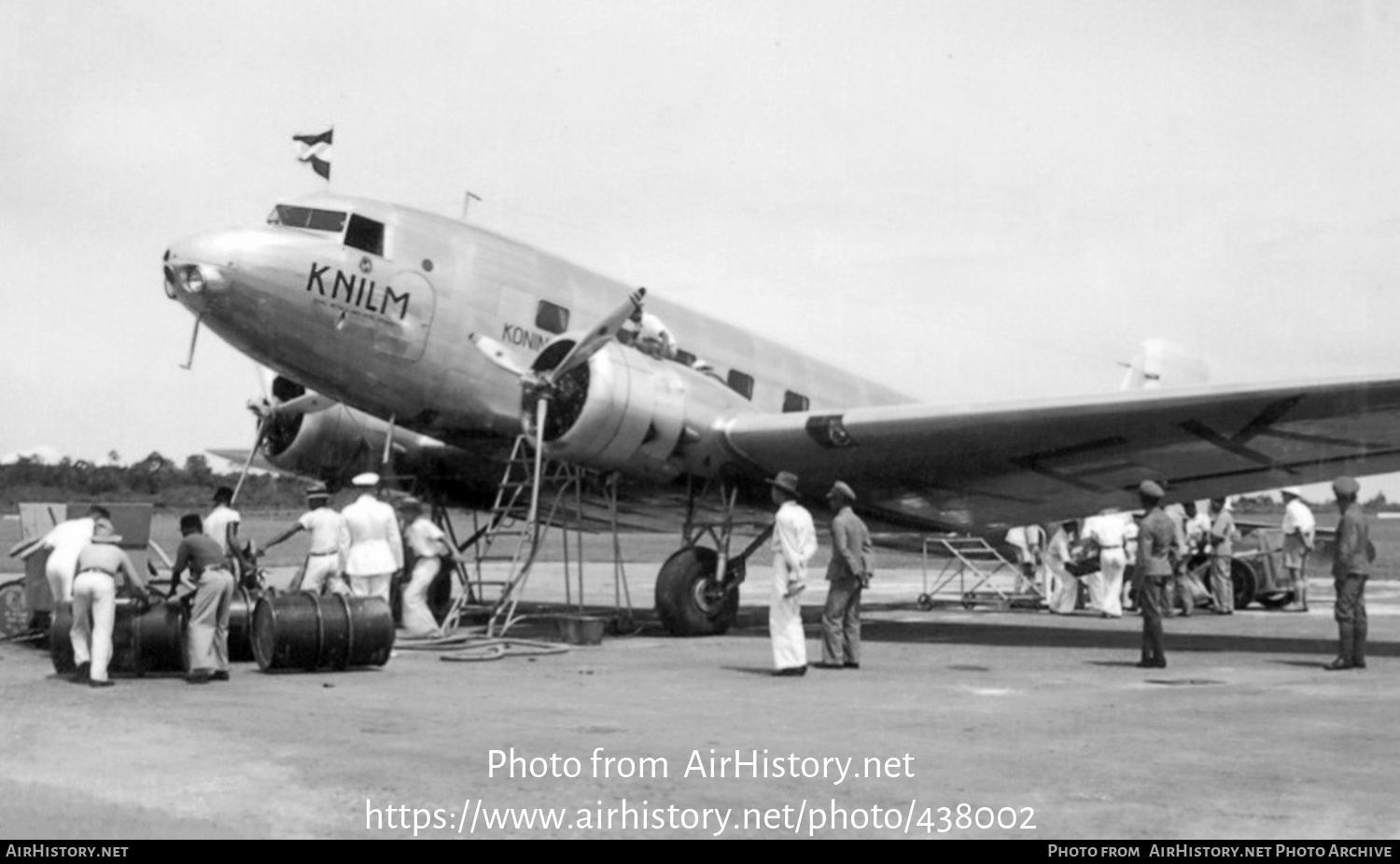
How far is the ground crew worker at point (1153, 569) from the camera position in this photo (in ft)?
38.8

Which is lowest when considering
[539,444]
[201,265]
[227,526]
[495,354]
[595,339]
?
[227,526]

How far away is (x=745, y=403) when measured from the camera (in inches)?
612

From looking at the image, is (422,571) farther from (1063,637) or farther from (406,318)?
(1063,637)

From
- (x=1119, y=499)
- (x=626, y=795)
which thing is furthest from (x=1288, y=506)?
(x=626, y=795)

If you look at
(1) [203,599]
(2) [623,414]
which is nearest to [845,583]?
(2) [623,414]

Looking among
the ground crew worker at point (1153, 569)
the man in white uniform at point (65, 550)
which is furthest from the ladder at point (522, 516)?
the ground crew worker at point (1153, 569)

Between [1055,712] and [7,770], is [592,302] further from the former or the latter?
[7,770]

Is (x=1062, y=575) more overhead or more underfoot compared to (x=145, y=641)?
more overhead

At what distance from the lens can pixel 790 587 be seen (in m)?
11.3

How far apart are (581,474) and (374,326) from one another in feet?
8.82

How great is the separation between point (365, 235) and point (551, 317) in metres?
2.18

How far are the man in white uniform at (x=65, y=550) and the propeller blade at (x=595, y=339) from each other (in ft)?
14.9

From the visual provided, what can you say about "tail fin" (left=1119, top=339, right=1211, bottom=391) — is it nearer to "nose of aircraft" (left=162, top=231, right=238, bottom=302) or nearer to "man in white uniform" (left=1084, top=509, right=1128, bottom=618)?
"man in white uniform" (left=1084, top=509, right=1128, bottom=618)

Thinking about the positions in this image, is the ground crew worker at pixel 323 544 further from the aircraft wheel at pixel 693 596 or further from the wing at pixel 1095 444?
the wing at pixel 1095 444
